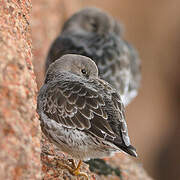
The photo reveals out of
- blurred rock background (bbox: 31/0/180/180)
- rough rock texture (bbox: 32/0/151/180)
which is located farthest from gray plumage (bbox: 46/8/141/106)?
blurred rock background (bbox: 31/0/180/180)

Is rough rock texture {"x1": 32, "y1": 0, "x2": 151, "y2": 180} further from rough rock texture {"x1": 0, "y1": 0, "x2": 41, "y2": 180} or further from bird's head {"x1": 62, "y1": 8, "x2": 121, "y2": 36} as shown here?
bird's head {"x1": 62, "y1": 8, "x2": 121, "y2": 36}

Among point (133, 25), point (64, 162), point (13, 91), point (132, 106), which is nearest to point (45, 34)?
point (132, 106)

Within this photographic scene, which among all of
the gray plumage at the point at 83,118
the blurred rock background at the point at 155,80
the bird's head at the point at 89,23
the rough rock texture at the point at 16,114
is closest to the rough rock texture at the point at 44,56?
the gray plumage at the point at 83,118

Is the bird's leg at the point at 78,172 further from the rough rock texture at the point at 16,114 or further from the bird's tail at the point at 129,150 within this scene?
the rough rock texture at the point at 16,114

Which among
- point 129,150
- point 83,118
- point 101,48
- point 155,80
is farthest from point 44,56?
point 129,150

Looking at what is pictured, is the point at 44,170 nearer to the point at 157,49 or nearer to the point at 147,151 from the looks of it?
the point at 147,151
